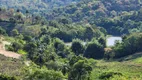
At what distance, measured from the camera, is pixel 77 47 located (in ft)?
296

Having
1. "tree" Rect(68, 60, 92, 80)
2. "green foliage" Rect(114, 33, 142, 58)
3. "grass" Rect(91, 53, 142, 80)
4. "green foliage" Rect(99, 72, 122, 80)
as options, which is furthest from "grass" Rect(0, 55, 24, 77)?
"green foliage" Rect(114, 33, 142, 58)

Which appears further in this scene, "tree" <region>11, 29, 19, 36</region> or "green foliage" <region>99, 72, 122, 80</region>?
"tree" <region>11, 29, 19, 36</region>

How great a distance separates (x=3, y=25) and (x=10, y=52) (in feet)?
125

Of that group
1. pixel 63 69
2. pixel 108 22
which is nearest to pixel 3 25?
pixel 108 22

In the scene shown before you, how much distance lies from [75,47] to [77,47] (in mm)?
553

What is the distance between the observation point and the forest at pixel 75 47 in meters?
53.4

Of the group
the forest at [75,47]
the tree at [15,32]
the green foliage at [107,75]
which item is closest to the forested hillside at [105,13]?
the forest at [75,47]

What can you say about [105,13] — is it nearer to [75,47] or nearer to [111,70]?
[75,47]

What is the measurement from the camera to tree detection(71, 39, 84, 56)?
89.4 m

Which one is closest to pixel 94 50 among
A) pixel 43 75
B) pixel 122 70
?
pixel 122 70

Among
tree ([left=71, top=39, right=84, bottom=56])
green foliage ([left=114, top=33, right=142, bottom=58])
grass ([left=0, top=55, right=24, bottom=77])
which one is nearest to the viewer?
grass ([left=0, top=55, right=24, bottom=77])

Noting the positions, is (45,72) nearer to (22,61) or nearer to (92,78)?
(92,78)

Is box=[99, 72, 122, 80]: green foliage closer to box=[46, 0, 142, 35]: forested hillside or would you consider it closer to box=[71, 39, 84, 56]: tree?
box=[71, 39, 84, 56]: tree

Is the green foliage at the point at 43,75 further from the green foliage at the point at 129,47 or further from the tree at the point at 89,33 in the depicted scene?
the tree at the point at 89,33
